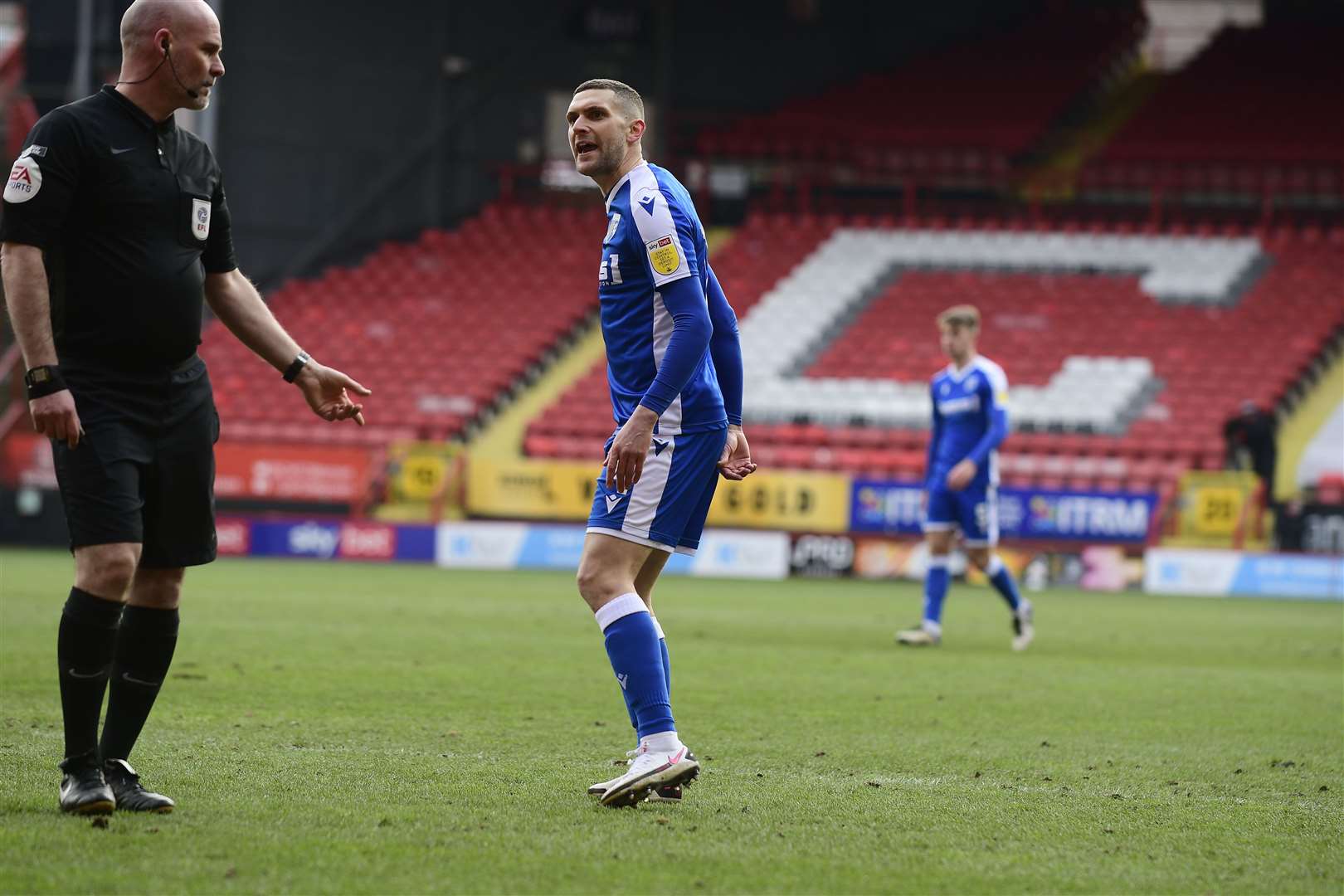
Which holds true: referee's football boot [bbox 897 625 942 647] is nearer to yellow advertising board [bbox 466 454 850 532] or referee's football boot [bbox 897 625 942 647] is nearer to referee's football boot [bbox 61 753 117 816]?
referee's football boot [bbox 61 753 117 816]

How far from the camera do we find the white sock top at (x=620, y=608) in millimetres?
5223

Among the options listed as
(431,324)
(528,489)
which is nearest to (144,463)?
(528,489)

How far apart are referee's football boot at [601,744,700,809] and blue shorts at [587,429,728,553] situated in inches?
25.6

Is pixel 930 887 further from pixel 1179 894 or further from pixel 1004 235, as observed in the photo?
pixel 1004 235

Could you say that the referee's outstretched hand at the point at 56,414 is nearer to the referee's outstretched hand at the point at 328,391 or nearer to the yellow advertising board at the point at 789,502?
the referee's outstretched hand at the point at 328,391

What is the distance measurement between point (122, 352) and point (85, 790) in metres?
1.21

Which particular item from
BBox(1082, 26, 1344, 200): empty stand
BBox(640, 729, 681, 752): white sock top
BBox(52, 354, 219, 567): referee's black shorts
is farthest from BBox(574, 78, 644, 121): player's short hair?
BBox(1082, 26, 1344, 200): empty stand

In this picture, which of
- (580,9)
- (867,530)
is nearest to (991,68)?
(580,9)

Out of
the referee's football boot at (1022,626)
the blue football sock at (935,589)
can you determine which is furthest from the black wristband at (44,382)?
the referee's football boot at (1022,626)

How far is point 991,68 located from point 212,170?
3119 centimetres

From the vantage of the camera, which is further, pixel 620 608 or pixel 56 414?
pixel 620 608

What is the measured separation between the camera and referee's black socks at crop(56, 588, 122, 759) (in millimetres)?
4652

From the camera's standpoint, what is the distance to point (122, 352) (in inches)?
185

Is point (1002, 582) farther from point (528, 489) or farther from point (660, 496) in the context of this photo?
point (528, 489)
